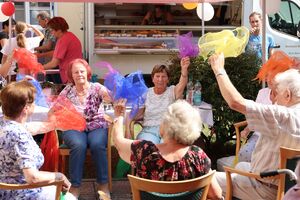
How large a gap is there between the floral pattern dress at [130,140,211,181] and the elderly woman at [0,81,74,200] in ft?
1.79

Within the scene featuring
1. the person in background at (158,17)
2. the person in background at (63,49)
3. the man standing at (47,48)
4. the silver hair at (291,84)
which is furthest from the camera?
the person in background at (158,17)

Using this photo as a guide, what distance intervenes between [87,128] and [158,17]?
5.40 m

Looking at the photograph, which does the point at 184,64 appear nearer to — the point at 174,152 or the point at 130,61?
the point at 174,152

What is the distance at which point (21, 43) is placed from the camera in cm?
627

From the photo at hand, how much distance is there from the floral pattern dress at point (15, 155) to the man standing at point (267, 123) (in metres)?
1.08

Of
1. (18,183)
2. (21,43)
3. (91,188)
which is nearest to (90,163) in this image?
(91,188)

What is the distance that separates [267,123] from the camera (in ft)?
9.97

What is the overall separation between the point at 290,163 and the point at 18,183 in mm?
1455

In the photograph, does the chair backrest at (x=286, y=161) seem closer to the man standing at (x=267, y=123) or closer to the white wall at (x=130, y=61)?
the man standing at (x=267, y=123)

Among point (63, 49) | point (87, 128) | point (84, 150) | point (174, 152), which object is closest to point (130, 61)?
point (63, 49)

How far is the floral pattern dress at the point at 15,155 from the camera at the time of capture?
2.90 m

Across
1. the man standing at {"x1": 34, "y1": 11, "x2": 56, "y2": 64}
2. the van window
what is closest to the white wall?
the man standing at {"x1": 34, "y1": 11, "x2": 56, "y2": 64}

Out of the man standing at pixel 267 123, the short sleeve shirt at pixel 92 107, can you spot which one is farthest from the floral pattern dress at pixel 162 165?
the short sleeve shirt at pixel 92 107

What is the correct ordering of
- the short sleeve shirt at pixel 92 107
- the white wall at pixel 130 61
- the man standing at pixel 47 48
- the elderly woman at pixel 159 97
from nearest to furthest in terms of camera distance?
the short sleeve shirt at pixel 92 107
the elderly woman at pixel 159 97
the man standing at pixel 47 48
the white wall at pixel 130 61
